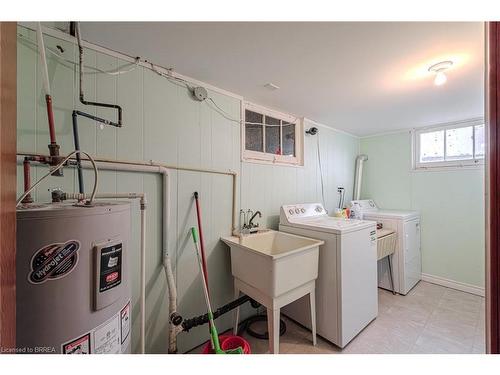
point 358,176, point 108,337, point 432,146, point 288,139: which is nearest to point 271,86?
point 288,139

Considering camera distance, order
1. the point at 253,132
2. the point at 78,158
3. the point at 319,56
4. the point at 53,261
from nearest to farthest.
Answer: the point at 53,261, the point at 78,158, the point at 319,56, the point at 253,132

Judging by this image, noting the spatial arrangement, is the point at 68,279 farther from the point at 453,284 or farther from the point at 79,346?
the point at 453,284

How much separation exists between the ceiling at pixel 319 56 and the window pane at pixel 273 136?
220mm

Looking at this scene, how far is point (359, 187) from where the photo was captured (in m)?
3.25

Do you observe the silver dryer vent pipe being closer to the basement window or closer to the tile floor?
the basement window

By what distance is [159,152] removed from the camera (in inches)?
57.4

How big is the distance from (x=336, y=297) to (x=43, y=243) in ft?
5.87

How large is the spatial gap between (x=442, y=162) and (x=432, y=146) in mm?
260

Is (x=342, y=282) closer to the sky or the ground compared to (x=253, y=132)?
closer to the ground

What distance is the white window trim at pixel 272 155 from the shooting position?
1980 mm

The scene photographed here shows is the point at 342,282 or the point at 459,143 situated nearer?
the point at 342,282

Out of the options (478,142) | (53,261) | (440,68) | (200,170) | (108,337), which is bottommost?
(108,337)

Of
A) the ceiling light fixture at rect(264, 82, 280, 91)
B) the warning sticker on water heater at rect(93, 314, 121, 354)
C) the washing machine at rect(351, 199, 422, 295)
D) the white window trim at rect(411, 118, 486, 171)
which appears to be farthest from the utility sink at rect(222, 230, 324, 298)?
the white window trim at rect(411, 118, 486, 171)
